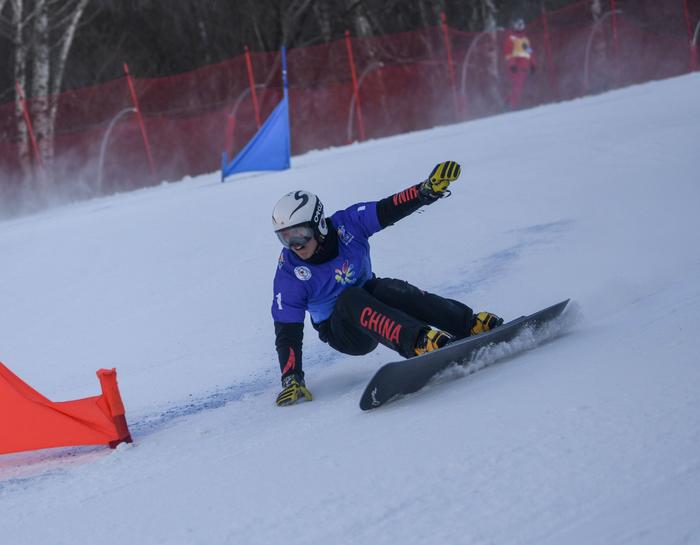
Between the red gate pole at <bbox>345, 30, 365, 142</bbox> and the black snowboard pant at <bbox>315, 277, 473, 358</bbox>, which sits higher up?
the black snowboard pant at <bbox>315, 277, 473, 358</bbox>

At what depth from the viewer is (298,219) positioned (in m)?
4.39

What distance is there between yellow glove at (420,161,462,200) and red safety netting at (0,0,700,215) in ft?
41.5

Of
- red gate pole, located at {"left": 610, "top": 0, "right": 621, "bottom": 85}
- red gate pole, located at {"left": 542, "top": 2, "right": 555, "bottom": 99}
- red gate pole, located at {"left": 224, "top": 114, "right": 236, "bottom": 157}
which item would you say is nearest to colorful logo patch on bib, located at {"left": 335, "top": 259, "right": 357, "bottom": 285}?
red gate pole, located at {"left": 224, "top": 114, "right": 236, "bottom": 157}

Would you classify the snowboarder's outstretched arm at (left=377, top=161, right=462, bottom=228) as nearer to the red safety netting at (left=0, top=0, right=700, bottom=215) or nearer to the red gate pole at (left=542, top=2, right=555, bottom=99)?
the red safety netting at (left=0, top=0, right=700, bottom=215)

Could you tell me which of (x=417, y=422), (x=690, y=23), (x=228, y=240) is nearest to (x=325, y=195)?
(x=228, y=240)

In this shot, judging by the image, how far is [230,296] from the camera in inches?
291

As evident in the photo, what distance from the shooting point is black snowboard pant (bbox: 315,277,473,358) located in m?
4.16

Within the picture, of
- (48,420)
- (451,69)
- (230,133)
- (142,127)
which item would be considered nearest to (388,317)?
(48,420)

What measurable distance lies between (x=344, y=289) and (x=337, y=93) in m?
13.7

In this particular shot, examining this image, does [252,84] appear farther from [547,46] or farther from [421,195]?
[421,195]

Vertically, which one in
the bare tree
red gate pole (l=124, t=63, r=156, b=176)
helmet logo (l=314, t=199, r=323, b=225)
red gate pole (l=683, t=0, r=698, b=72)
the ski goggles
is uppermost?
helmet logo (l=314, t=199, r=323, b=225)

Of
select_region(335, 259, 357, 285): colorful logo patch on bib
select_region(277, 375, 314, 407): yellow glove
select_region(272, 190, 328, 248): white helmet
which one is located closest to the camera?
select_region(272, 190, 328, 248): white helmet

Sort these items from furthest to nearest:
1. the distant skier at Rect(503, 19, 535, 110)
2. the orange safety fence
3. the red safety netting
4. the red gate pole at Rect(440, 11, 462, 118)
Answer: the distant skier at Rect(503, 19, 535, 110), the red gate pole at Rect(440, 11, 462, 118), the red safety netting, the orange safety fence

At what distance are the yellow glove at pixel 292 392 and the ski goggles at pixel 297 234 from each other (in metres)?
0.67
